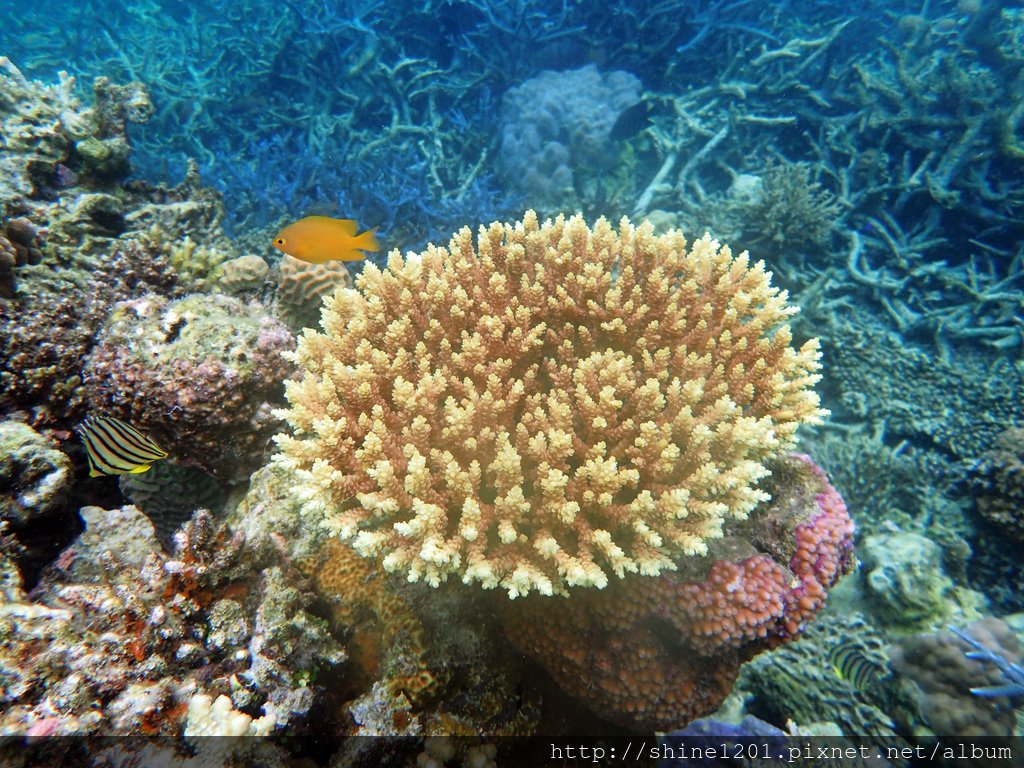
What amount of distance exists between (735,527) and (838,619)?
2.91 meters

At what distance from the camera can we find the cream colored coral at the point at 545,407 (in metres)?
2.14

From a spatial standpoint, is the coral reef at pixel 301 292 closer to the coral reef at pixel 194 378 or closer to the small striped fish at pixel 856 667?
the coral reef at pixel 194 378

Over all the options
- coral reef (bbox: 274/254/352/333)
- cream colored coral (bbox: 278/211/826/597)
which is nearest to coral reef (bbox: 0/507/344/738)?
cream colored coral (bbox: 278/211/826/597)

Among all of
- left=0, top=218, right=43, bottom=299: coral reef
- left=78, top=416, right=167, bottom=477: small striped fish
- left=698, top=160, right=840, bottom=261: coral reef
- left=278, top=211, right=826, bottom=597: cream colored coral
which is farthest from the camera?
left=698, top=160, right=840, bottom=261: coral reef

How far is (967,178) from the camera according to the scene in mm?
6648

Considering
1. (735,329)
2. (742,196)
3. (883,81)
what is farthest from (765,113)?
(735,329)

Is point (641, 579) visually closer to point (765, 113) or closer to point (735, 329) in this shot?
point (735, 329)

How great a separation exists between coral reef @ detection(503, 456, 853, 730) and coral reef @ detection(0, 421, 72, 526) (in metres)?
2.85

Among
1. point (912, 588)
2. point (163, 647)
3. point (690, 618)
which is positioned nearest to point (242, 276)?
point (163, 647)

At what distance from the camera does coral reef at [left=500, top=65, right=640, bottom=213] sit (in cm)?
757

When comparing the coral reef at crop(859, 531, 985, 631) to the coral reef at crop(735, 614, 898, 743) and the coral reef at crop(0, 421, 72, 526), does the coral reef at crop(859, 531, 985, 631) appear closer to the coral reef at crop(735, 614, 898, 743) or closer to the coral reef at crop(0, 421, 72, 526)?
the coral reef at crop(735, 614, 898, 743)

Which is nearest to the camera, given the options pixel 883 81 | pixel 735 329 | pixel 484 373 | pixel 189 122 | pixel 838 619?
pixel 484 373

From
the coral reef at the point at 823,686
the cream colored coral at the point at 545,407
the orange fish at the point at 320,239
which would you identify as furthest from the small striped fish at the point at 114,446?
the coral reef at the point at 823,686

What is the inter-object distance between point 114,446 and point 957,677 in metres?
6.30
